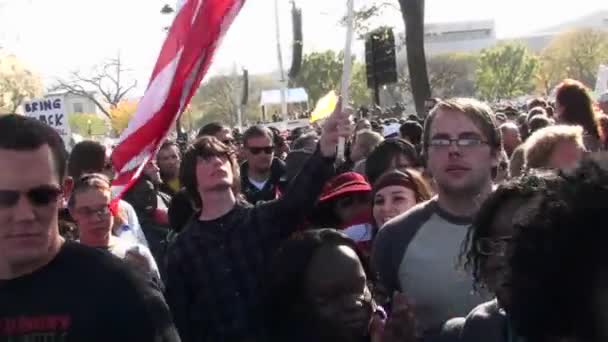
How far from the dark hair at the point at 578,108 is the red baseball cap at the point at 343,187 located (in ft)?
7.23

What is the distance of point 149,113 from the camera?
4527mm

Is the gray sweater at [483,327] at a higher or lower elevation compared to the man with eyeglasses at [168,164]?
higher

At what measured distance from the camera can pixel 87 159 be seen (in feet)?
21.0

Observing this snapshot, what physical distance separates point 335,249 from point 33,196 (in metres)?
0.96

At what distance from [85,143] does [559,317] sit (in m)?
5.30

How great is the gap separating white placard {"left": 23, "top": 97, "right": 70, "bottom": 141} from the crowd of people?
6.08 meters

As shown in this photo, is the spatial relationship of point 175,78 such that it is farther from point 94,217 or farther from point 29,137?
point 29,137

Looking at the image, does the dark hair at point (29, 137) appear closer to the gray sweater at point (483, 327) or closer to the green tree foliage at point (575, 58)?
the gray sweater at point (483, 327)

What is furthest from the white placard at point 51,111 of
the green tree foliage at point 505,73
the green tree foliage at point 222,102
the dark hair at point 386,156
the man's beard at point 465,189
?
the green tree foliage at point 505,73

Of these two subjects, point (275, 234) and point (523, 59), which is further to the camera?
point (523, 59)

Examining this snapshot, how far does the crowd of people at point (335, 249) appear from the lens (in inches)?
64.3

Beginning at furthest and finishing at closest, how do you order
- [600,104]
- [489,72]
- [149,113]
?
[489,72] < [600,104] < [149,113]

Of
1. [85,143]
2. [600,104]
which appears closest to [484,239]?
[85,143]

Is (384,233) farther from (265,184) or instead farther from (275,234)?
(265,184)
